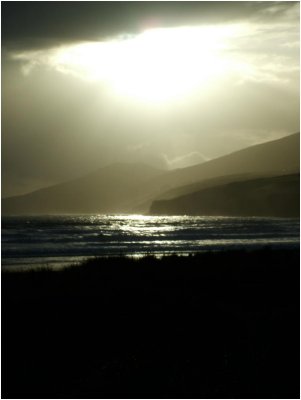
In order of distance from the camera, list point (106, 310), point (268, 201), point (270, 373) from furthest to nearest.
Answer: point (268, 201) < point (106, 310) < point (270, 373)

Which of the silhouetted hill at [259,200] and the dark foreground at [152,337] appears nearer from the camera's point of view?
the dark foreground at [152,337]

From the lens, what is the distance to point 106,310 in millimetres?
13461

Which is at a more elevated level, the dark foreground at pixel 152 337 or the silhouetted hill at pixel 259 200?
the silhouetted hill at pixel 259 200

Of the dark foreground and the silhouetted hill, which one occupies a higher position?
the silhouetted hill

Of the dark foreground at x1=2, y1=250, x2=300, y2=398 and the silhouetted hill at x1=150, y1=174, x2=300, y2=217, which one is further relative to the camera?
the silhouetted hill at x1=150, y1=174, x2=300, y2=217

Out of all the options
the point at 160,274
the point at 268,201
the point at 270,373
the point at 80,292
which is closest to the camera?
the point at 270,373

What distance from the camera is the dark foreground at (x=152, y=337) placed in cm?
882

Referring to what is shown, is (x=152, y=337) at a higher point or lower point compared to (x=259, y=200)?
lower

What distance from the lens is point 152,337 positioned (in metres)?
11.2

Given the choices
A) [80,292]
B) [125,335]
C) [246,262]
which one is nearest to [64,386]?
[125,335]

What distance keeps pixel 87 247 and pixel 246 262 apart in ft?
67.3

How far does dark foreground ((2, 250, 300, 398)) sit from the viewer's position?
8.82m

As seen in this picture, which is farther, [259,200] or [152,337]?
[259,200]

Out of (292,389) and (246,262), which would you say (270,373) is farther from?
(246,262)
